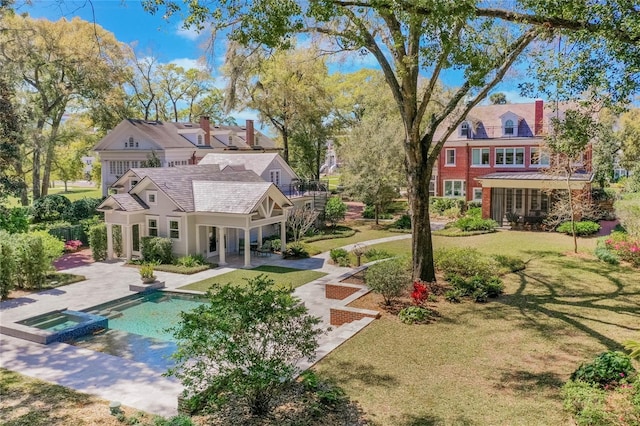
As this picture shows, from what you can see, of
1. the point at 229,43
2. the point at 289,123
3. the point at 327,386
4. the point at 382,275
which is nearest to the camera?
the point at 327,386

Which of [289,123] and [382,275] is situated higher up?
[289,123]

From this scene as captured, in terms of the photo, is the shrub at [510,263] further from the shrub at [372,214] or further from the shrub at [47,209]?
the shrub at [47,209]

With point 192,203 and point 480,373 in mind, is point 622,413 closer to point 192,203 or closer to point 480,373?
point 480,373

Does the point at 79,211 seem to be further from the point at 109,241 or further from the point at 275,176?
the point at 275,176

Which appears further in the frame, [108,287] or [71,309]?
[108,287]

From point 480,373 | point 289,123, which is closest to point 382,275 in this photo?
point 480,373

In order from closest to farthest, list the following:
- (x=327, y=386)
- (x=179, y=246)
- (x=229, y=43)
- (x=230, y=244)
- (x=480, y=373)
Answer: (x=327, y=386) < (x=480, y=373) < (x=229, y=43) < (x=179, y=246) < (x=230, y=244)

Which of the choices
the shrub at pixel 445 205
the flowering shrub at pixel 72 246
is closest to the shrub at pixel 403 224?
the shrub at pixel 445 205
